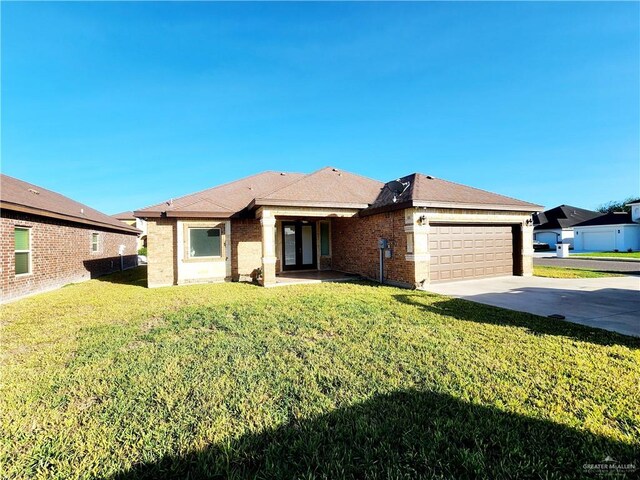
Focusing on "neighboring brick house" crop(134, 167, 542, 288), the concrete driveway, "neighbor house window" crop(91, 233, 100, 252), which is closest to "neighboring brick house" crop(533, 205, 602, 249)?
"neighboring brick house" crop(134, 167, 542, 288)

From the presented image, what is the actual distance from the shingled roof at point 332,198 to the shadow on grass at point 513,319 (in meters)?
3.58

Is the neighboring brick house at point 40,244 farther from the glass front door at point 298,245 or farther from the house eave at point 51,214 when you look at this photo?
the glass front door at point 298,245

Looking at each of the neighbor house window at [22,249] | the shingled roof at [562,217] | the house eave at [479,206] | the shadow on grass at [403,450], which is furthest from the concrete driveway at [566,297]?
the shingled roof at [562,217]

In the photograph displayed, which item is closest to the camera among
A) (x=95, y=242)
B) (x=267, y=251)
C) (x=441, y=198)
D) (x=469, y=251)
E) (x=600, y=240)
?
(x=441, y=198)

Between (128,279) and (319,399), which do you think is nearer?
(319,399)

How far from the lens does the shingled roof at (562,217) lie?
114ft

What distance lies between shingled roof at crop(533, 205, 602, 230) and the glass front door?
107ft

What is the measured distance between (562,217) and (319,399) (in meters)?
45.4

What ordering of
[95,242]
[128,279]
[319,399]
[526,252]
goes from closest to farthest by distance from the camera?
[319,399]
[526,252]
[128,279]
[95,242]

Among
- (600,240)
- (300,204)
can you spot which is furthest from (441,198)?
(600,240)

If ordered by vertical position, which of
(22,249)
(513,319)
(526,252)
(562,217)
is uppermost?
(562,217)

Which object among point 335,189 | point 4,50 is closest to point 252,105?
point 335,189

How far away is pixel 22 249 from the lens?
9.83 m

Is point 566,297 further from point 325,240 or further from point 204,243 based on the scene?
point 204,243
